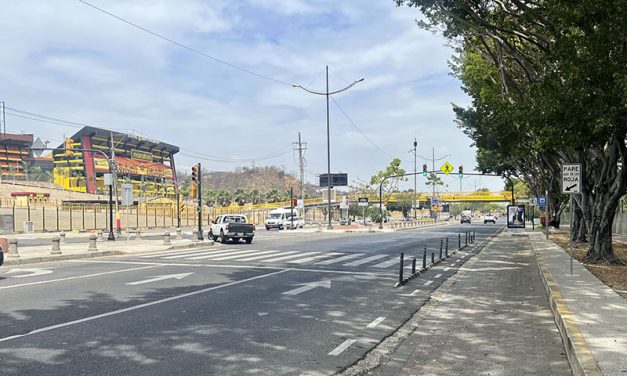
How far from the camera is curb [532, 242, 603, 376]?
Answer: 557 centimetres

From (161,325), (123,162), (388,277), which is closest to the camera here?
(161,325)

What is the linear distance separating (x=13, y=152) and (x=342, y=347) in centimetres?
16574

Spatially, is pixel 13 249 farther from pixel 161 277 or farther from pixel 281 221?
pixel 281 221

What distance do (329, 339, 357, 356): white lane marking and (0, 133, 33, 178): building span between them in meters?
155

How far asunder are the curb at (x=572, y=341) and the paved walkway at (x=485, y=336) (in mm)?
131

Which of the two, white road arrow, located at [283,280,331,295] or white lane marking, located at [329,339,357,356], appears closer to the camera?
white lane marking, located at [329,339,357,356]

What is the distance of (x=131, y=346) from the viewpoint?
6812 mm

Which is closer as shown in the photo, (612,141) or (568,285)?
(568,285)

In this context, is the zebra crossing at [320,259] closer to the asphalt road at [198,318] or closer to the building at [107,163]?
→ the asphalt road at [198,318]

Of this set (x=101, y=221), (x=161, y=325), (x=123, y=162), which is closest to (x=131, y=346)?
(x=161, y=325)

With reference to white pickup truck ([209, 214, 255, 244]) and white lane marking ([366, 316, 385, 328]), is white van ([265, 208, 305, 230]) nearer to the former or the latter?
white pickup truck ([209, 214, 255, 244])

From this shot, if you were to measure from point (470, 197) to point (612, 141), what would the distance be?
427 feet

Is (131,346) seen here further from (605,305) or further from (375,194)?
(375,194)

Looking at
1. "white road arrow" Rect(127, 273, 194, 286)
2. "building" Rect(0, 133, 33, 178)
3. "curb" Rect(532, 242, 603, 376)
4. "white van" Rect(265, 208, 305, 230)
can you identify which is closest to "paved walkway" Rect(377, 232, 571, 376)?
"curb" Rect(532, 242, 603, 376)
